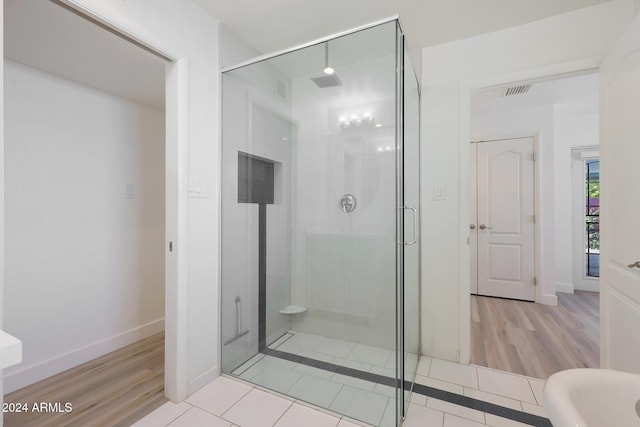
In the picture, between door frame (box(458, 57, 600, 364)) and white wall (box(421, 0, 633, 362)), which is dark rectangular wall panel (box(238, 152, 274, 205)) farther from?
door frame (box(458, 57, 600, 364))

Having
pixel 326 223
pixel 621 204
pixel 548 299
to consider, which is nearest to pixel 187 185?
pixel 326 223


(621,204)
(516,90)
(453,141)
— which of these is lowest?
(621,204)

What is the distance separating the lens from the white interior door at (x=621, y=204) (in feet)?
4.40

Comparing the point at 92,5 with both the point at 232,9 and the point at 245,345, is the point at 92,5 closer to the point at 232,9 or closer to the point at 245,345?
the point at 232,9

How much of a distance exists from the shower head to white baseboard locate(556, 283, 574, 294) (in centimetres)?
431

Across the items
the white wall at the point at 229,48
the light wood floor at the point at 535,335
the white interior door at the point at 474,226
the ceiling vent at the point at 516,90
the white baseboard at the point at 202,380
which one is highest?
the ceiling vent at the point at 516,90

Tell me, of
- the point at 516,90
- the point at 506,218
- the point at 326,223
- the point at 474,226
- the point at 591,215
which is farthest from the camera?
the point at 591,215

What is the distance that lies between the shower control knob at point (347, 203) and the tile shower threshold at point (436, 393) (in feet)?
3.15

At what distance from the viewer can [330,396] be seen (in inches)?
65.4

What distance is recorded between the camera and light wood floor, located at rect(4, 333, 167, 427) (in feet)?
5.07

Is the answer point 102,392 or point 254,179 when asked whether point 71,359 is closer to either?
point 102,392

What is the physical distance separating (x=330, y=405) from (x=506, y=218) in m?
3.35

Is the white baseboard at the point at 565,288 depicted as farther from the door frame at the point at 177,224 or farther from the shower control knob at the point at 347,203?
the door frame at the point at 177,224

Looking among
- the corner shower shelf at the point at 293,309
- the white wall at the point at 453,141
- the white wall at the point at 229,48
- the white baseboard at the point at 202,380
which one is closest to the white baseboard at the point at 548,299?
the white wall at the point at 453,141
